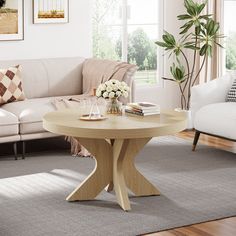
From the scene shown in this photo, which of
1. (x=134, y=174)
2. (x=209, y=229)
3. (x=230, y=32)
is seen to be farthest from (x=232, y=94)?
(x=209, y=229)

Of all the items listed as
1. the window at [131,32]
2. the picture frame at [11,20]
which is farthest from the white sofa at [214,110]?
the picture frame at [11,20]

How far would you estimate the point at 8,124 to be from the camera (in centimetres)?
587

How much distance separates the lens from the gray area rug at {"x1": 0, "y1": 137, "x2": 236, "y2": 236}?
13.9 feet

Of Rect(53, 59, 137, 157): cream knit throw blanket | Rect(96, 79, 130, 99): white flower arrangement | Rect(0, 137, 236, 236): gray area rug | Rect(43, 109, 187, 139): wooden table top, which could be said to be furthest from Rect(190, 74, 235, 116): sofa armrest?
Rect(96, 79, 130, 99): white flower arrangement

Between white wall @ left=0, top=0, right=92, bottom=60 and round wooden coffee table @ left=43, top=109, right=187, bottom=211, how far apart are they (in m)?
2.17

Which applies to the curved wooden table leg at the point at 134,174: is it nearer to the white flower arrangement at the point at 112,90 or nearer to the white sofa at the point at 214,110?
the white flower arrangement at the point at 112,90

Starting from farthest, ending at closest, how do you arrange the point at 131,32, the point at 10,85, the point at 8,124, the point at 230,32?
the point at 131,32 < the point at 230,32 < the point at 10,85 < the point at 8,124

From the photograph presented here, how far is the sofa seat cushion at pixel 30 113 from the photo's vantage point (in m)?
5.97

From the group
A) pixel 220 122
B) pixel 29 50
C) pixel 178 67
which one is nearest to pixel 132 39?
pixel 178 67

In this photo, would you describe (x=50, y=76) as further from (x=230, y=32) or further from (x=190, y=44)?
(x=230, y=32)

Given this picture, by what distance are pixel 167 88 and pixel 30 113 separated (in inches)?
96.9

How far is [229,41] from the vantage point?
7527 millimetres

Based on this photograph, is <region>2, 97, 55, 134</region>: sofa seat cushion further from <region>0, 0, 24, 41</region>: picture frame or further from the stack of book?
the stack of book

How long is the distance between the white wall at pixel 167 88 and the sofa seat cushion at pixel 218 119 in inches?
63.4
